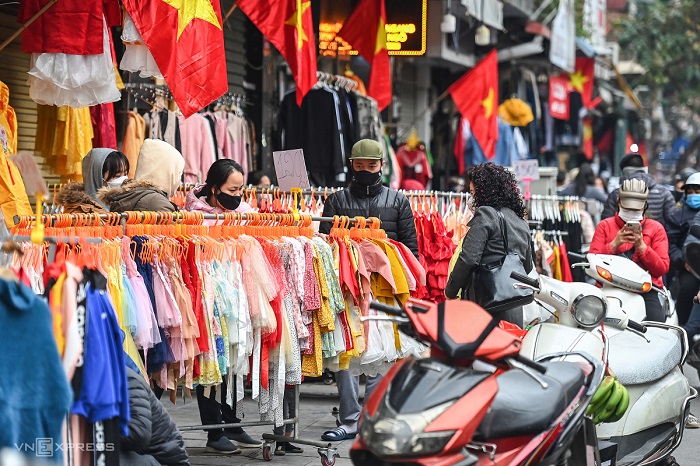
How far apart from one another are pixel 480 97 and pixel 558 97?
671 centimetres

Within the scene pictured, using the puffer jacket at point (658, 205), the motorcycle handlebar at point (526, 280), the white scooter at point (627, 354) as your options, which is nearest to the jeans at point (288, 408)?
the white scooter at point (627, 354)

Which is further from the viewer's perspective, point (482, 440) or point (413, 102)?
point (413, 102)

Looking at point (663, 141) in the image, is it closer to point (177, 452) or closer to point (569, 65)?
point (569, 65)

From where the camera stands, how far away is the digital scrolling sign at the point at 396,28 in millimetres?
15172

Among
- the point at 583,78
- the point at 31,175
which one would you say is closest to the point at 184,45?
the point at 31,175

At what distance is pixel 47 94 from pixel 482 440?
216 inches

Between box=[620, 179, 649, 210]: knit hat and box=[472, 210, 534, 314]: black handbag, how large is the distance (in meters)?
2.12

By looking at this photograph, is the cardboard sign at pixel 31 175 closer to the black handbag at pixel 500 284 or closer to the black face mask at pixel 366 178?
the black handbag at pixel 500 284

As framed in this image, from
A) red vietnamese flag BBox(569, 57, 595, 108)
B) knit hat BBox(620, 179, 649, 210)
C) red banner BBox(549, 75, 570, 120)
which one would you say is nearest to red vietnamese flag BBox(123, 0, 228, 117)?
knit hat BBox(620, 179, 649, 210)

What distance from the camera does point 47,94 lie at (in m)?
8.81

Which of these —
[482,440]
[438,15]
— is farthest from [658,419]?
[438,15]

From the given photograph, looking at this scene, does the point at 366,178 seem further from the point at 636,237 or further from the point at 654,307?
the point at 654,307

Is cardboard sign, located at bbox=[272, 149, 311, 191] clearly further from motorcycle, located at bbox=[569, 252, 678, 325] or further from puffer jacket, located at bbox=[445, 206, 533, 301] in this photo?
motorcycle, located at bbox=[569, 252, 678, 325]

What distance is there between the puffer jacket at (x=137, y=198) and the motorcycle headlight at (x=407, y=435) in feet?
11.2
